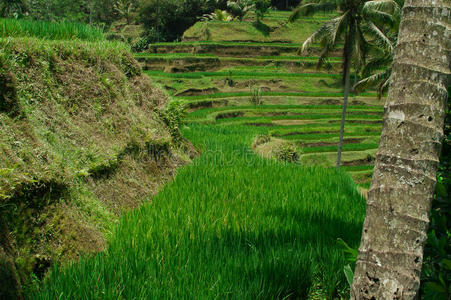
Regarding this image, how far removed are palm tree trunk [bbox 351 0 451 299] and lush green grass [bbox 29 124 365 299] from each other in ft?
3.18

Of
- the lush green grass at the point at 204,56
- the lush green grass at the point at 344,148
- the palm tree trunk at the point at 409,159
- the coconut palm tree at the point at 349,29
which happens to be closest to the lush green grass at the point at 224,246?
the palm tree trunk at the point at 409,159

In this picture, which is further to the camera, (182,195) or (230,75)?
(230,75)

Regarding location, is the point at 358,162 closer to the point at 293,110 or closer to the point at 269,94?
the point at 293,110

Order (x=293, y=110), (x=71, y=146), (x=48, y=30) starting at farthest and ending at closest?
(x=293, y=110) → (x=48, y=30) → (x=71, y=146)

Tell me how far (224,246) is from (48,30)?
13.2 ft

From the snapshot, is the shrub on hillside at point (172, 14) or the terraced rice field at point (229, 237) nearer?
the terraced rice field at point (229, 237)

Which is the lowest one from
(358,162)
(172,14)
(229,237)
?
(358,162)

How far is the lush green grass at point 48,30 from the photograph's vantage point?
187 inches

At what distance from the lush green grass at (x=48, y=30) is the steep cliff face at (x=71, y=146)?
39 centimetres

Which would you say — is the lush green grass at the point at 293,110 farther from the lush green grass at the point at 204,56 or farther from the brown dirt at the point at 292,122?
the lush green grass at the point at 204,56

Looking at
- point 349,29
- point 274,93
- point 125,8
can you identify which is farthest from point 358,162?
point 125,8

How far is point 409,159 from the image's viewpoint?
1.82 m

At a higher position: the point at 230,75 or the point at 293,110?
the point at 230,75

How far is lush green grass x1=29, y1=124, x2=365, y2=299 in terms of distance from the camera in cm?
257
